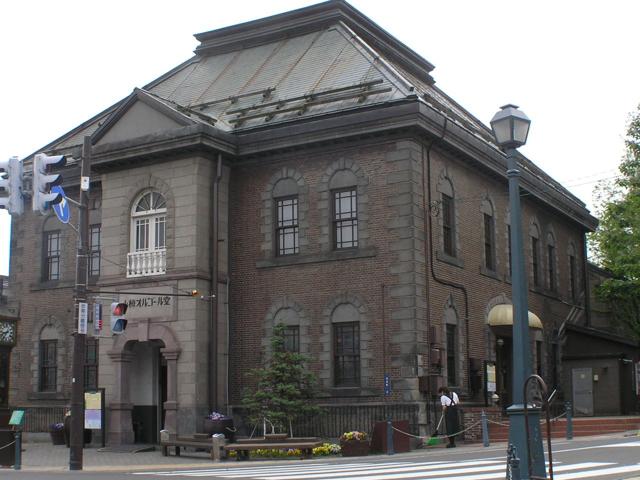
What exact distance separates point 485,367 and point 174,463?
1168cm

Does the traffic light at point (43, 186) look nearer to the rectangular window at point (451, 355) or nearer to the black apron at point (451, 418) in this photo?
the black apron at point (451, 418)

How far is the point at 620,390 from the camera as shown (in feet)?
119

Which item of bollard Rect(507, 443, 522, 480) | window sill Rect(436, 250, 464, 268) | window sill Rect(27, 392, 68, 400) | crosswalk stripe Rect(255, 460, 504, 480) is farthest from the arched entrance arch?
bollard Rect(507, 443, 522, 480)

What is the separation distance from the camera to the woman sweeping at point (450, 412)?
25859mm

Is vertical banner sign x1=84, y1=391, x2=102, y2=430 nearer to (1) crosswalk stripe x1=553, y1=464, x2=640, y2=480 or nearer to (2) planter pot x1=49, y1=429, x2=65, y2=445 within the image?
(2) planter pot x1=49, y1=429, x2=65, y2=445

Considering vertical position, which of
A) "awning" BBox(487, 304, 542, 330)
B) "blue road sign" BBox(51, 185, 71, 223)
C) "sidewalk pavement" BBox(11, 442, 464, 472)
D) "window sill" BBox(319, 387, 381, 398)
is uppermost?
"blue road sign" BBox(51, 185, 71, 223)

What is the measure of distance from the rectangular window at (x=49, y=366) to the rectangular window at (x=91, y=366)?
1.59 meters

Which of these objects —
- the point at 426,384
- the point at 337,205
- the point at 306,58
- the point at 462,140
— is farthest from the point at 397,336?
the point at 306,58

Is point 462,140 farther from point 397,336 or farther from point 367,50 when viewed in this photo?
point 397,336

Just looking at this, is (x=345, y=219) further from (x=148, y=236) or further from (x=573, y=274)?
(x=573, y=274)

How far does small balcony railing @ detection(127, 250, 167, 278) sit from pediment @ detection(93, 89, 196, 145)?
378cm

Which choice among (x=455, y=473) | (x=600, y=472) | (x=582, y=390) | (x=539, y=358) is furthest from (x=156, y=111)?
(x=582, y=390)

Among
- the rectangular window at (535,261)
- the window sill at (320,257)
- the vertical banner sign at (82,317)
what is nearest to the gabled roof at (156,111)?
the window sill at (320,257)

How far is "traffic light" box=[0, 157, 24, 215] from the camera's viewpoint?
17484mm
